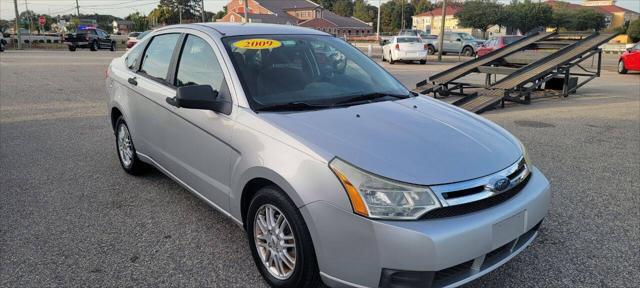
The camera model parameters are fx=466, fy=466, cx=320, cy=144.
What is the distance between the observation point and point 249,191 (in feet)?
9.71

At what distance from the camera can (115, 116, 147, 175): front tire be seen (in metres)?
4.88

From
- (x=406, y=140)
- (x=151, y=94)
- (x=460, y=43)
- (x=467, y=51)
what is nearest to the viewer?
(x=406, y=140)

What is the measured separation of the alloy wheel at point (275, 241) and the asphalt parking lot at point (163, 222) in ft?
0.69

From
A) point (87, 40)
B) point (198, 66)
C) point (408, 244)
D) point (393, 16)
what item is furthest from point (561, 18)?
point (408, 244)

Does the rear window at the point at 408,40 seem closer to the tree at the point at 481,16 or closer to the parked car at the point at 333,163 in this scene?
the parked car at the point at 333,163

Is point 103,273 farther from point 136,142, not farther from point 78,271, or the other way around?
point 136,142

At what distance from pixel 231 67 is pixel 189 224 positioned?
141 cm

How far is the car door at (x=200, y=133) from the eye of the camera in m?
3.19

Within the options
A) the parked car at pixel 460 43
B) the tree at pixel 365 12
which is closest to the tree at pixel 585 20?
the tree at pixel 365 12

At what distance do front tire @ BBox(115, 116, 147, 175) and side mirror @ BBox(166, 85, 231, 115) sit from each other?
1.96m

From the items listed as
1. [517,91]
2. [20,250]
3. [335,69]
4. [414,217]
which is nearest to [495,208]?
[414,217]

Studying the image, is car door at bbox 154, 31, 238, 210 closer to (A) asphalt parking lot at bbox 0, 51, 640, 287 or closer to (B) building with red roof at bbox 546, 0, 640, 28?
(A) asphalt parking lot at bbox 0, 51, 640, 287

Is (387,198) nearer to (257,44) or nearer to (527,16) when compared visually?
(257,44)

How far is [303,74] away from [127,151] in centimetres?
253
